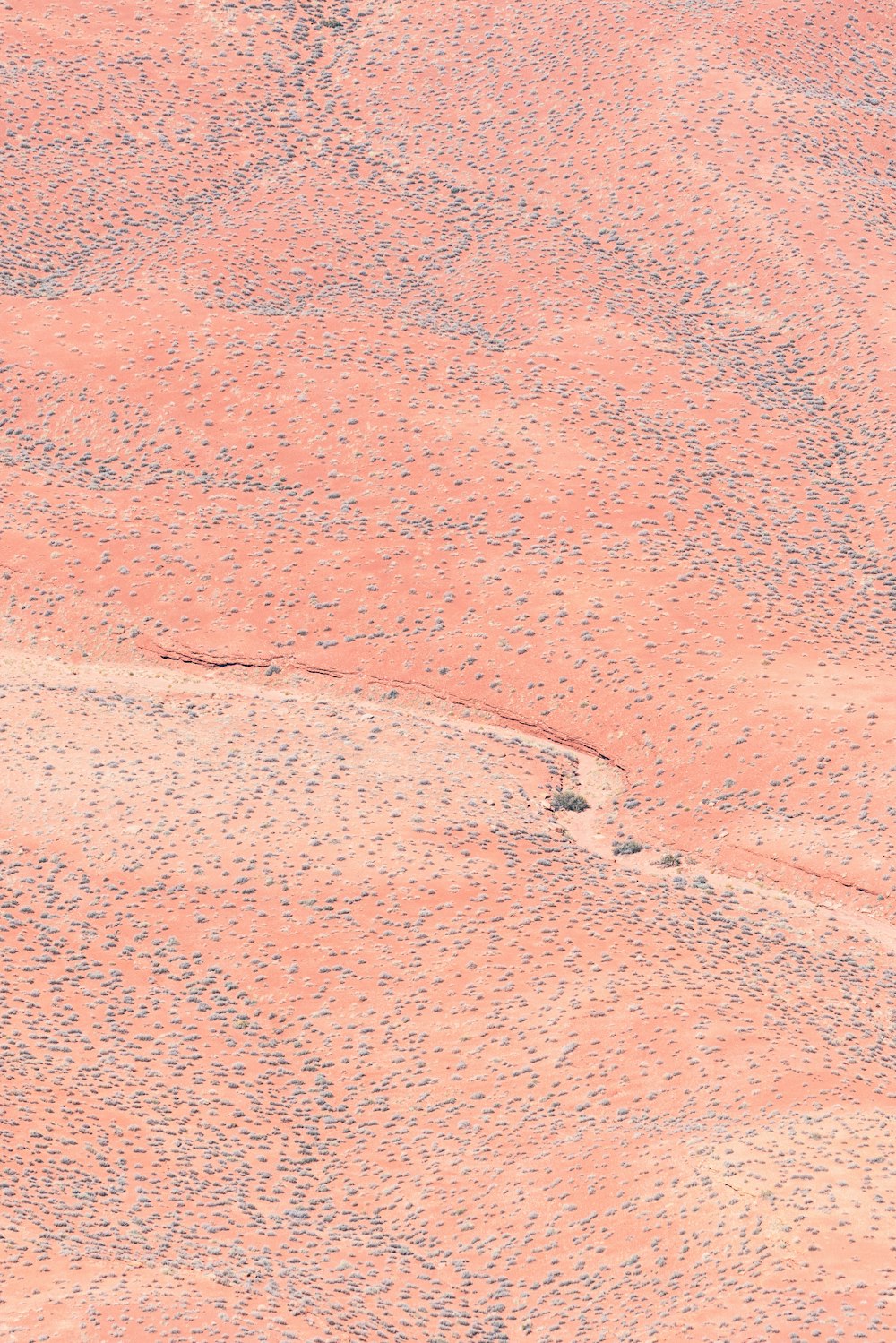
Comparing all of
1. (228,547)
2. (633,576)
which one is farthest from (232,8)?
(633,576)

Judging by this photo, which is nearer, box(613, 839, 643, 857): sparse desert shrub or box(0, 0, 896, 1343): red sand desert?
box(0, 0, 896, 1343): red sand desert

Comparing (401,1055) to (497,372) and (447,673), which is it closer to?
(447,673)

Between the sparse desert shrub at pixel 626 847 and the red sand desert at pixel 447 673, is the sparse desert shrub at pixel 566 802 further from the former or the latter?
the sparse desert shrub at pixel 626 847

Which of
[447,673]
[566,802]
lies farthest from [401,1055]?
[447,673]

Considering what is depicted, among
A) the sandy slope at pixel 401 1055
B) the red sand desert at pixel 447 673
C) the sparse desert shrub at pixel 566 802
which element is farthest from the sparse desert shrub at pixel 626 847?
the sparse desert shrub at pixel 566 802

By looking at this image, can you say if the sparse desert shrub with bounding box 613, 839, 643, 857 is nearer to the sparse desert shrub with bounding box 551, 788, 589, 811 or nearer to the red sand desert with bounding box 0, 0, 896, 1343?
the red sand desert with bounding box 0, 0, 896, 1343

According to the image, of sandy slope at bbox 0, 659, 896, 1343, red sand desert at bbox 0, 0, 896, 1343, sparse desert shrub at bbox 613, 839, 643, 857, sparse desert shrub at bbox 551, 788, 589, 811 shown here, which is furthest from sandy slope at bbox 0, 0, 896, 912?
sandy slope at bbox 0, 659, 896, 1343

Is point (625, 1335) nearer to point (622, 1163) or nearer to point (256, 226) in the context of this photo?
point (622, 1163)
